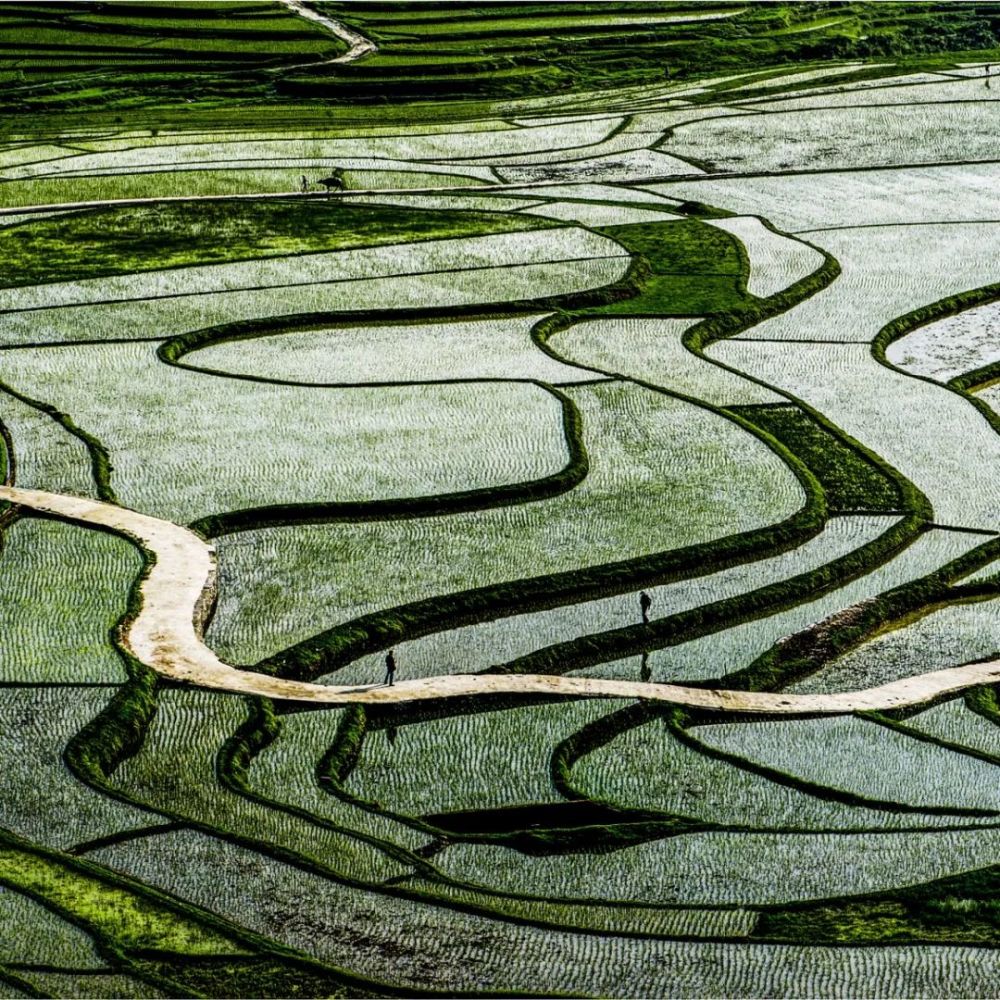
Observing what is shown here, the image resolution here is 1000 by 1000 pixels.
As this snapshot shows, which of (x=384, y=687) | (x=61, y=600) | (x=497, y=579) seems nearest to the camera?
(x=384, y=687)

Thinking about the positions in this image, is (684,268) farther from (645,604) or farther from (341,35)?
(341,35)

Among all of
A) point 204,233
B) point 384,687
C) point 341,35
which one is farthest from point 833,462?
point 341,35

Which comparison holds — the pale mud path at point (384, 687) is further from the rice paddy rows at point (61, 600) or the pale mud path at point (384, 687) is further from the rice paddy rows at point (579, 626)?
the rice paddy rows at point (579, 626)

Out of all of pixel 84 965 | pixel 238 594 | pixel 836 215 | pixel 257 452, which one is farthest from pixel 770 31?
pixel 84 965

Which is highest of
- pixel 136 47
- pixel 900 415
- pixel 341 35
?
pixel 341 35

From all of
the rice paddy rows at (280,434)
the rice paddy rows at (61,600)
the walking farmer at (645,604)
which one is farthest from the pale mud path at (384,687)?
the rice paddy rows at (280,434)

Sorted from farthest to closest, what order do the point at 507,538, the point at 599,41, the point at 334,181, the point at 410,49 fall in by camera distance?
the point at 599,41 < the point at 410,49 < the point at 334,181 < the point at 507,538
